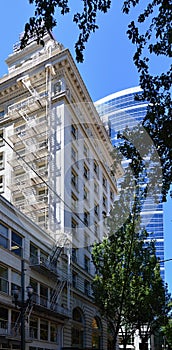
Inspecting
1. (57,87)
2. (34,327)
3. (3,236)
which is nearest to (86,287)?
(34,327)

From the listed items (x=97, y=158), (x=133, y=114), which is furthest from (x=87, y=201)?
(x=133, y=114)

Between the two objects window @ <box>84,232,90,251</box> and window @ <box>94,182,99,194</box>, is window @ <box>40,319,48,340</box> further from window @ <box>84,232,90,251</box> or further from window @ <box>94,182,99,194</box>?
window @ <box>94,182,99,194</box>

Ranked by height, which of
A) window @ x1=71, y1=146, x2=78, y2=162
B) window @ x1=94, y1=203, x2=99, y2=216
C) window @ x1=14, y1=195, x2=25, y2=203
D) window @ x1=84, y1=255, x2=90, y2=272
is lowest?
window @ x1=84, y1=255, x2=90, y2=272

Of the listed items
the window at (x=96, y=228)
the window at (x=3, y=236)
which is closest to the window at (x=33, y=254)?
the window at (x=3, y=236)

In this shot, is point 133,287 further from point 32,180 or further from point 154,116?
point 154,116

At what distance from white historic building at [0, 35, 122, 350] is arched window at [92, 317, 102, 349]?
0.28ft

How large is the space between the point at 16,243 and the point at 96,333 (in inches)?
702

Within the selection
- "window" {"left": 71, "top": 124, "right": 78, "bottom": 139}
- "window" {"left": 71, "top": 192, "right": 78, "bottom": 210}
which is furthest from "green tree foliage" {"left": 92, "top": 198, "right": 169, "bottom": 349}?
"window" {"left": 71, "top": 124, "right": 78, "bottom": 139}

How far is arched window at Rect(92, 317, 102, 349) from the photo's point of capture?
130 ft

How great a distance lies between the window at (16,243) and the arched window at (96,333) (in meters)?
15.6

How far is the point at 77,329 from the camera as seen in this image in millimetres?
35344

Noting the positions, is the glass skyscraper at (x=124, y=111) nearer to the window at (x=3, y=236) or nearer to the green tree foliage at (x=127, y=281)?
the window at (x=3, y=236)

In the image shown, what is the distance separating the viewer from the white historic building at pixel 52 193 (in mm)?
27891

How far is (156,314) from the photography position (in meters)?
31.5
